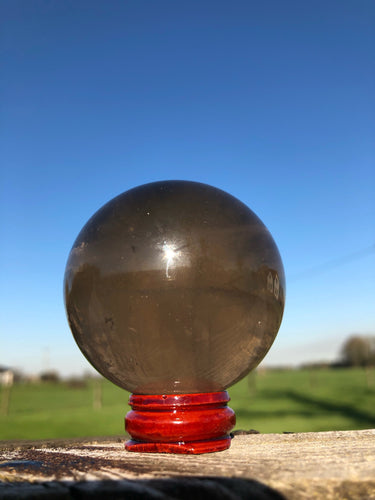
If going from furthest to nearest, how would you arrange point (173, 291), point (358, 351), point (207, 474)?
point (358, 351) < point (173, 291) < point (207, 474)

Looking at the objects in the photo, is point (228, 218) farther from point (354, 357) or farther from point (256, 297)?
point (354, 357)

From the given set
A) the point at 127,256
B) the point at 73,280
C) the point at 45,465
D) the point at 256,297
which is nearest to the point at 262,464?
the point at 256,297

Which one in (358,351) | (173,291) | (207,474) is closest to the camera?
(207,474)

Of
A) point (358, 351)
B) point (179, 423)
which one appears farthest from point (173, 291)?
point (358, 351)

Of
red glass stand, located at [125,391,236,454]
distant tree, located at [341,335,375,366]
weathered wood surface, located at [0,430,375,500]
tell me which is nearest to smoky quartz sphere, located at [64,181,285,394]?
red glass stand, located at [125,391,236,454]

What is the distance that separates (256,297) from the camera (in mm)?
1549

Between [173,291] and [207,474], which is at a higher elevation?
[173,291]

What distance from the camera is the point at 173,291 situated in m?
1.46

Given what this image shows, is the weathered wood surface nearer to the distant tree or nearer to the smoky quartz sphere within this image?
the smoky quartz sphere

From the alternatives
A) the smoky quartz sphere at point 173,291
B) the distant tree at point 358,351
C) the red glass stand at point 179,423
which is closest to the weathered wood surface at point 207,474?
the red glass stand at point 179,423

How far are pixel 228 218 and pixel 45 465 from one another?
37.9 inches

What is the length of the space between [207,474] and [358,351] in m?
66.7

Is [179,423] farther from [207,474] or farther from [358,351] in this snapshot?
[358,351]

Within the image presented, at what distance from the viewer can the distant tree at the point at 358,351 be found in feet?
189
